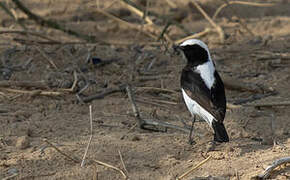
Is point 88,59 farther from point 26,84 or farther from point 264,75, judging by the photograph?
point 264,75

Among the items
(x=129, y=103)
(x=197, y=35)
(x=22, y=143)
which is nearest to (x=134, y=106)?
(x=129, y=103)

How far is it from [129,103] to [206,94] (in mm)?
1246

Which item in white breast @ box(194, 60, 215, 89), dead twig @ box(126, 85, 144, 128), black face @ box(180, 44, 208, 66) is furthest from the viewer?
black face @ box(180, 44, 208, 66)

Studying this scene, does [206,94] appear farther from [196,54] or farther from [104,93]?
[104,93]

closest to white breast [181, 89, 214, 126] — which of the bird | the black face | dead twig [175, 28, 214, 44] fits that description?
the bird

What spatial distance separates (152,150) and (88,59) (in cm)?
286

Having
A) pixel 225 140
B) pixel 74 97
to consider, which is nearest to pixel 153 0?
pixel 74 97

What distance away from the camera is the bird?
4758mm

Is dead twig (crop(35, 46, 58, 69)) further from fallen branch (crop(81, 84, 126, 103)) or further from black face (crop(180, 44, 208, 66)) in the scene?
black face (crop(180, 44, 208, 66))

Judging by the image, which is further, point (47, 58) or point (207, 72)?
point (47, 58)

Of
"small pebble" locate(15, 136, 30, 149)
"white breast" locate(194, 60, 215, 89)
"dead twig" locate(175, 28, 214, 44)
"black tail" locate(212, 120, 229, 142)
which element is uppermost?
"white breast" locate(194, 60, 215, 89)

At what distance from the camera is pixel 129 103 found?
5973mm

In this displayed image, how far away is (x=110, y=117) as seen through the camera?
556cm

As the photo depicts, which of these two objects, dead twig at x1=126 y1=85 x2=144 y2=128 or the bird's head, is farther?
the bird's head
